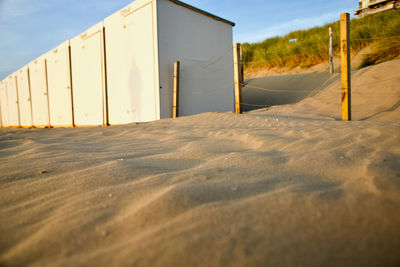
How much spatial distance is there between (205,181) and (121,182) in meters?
0.39

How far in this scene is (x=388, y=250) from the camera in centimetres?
61

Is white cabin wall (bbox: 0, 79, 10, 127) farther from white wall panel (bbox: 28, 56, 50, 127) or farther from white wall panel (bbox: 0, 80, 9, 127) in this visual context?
white wall panel (bbox: 28, 56, 50, 127)

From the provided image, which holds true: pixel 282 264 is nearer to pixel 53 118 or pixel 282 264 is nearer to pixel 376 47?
pixel 376 47

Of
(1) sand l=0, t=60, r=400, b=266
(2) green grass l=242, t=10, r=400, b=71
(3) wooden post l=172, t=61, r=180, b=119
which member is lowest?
(1) sand l=0, t=60, r=400, b=266

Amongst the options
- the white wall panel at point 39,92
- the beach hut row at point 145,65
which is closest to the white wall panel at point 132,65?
the beach hut row at point 145,65

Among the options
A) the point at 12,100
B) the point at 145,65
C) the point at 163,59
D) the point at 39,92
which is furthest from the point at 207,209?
the point at 12,100

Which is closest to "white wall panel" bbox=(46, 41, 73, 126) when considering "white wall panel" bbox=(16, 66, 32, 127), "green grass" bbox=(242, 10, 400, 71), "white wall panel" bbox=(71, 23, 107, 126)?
"white wall panel" bbox=(71, 23, 107, 126)

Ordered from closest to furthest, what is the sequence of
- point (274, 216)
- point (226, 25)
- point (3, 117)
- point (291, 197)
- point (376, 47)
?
point (274, 216), point (291, 197), point (226, 25), point (376, 47), point (3, 117)

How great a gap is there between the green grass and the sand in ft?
18.9

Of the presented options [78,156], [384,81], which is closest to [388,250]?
[78,156]

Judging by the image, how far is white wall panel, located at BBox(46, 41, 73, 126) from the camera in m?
8.13

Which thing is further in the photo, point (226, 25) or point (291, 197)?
point (226, 25)

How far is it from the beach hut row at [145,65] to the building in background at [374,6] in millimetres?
4904

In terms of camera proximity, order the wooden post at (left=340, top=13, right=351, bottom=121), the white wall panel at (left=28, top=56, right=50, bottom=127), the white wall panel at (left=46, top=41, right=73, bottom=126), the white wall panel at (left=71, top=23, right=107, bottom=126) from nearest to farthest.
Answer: the wooden post at (left=340, top=13, right=351, bottom=121), the white wall panel at (left=71, top=23, right=107, bottom=126), the white wall panel at (left=46, top=41, right=73, bottom=126), the white wall panel at (left=28, top=56, right=50, bottom=127)
